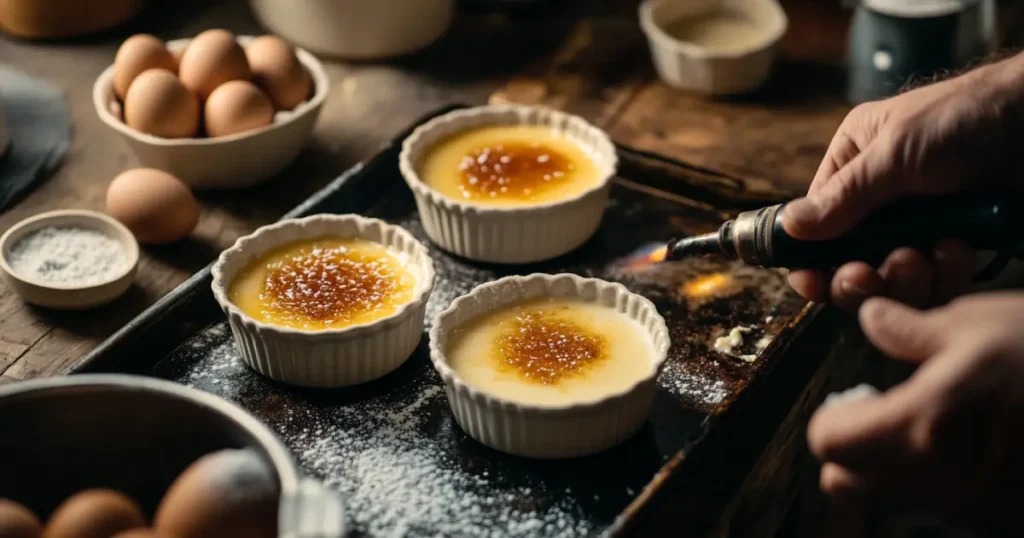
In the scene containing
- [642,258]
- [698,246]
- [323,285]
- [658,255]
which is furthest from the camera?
[642,258]

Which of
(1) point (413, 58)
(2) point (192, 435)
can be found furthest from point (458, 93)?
(2) point (192, 435)

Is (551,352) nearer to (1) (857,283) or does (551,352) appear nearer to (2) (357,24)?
(1) (857,283)

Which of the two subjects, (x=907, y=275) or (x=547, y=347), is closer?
(x=907, y=275)

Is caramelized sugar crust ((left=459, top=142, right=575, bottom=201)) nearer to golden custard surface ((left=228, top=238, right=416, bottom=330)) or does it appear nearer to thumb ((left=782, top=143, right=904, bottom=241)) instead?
golden custard surface ((left=228, top=238, right=416, bottom=330))

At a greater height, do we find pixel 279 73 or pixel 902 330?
pixel 902 330

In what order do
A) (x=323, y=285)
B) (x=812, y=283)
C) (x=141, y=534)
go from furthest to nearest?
(x=323, y=285), (x=812, y=283), (x=141, y=534)

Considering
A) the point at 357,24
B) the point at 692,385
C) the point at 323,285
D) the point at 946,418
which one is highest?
the point at 946,418

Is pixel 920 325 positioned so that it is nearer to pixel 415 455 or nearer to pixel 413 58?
pixel 415 455

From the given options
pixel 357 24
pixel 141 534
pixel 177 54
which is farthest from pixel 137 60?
pixel 141 534
